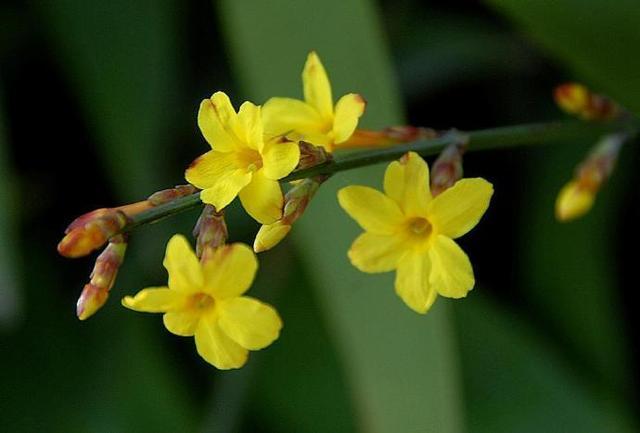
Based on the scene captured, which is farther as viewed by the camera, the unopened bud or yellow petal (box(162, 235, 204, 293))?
the unopened bud

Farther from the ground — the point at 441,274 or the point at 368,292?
the point at 441,274

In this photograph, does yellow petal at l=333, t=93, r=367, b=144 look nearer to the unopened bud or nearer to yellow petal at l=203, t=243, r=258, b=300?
yellow petal at l=203, t=243, r=258, b=300

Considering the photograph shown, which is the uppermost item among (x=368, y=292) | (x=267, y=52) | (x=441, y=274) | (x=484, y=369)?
(x=267, y=52)

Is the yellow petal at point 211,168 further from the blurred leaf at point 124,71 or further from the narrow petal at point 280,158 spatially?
the blurred leaf at point 124,71

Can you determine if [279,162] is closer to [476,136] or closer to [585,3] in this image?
[476,136]

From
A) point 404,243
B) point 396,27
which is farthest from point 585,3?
point 396,27

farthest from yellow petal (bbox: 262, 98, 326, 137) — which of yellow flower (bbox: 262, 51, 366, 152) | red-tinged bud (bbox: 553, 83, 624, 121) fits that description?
red-tinged bud (bbox: 553, 83, 624, 121)

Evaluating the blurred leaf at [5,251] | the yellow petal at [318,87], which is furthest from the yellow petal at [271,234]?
the blurred leaf at [5,251]
